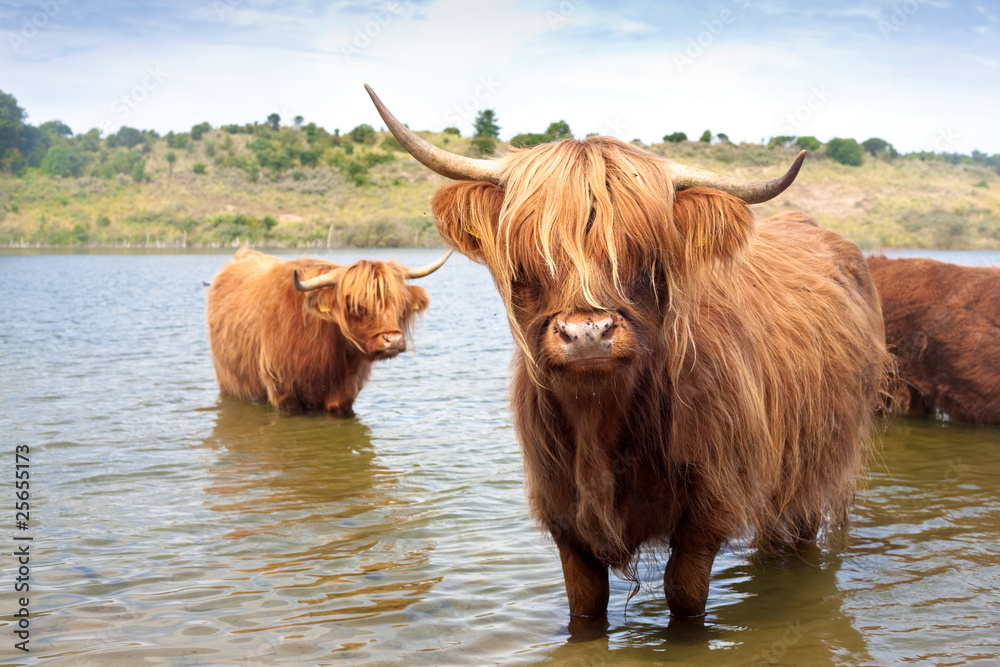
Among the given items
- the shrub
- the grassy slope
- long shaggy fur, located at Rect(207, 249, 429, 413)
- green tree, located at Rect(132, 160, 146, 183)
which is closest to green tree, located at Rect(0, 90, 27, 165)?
the grassy slope

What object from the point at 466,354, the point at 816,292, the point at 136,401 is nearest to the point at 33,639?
the point at 816,292

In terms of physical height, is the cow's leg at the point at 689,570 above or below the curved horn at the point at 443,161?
below

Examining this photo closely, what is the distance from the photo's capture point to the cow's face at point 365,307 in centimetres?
684

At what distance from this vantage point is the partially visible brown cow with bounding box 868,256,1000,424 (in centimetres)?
625

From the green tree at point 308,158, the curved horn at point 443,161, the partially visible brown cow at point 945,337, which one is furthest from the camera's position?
the green tree at point 308,158

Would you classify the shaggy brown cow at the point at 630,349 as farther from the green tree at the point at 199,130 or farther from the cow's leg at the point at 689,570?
the green tree at the point at 199,130

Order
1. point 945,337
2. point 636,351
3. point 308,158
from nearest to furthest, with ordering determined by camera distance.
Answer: point 636,351, point 945,337, point 308,158

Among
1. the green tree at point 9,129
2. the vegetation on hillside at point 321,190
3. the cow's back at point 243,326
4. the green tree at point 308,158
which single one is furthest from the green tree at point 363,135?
the cow's back at point 243,326

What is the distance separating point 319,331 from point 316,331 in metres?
0.03

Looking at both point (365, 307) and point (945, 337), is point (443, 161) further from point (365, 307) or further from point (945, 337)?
point (945, 337)

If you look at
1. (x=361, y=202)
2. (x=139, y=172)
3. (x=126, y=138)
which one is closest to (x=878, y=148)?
(x=361, y=202)

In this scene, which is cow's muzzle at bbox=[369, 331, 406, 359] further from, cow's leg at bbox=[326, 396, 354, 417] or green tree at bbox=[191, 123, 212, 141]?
green tree at bbox=[191, 123, 212, 141]

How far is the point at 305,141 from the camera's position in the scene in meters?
85.9

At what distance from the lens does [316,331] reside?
7.05 metres
